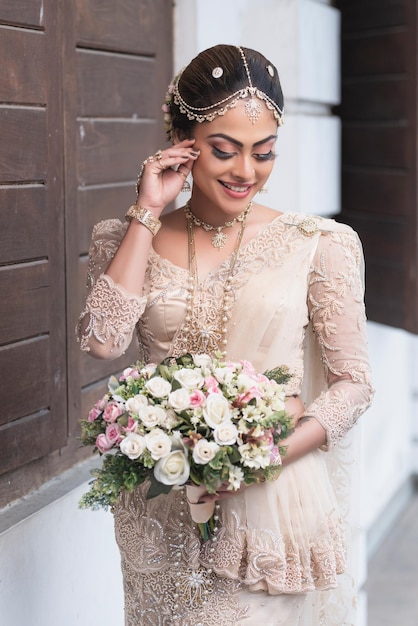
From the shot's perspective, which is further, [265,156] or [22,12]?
[22,12]

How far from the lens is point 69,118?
358 cm

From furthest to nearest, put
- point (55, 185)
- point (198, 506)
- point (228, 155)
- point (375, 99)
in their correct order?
point (375, 99)
point (55, 185)
point (228, 155)
point (198, 506)

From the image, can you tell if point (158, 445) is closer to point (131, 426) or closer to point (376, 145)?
point (131, 426)

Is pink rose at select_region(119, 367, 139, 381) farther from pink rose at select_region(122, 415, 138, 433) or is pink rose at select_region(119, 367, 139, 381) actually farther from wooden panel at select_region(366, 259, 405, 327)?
wooden panel at select_region(366, 259, 405, 327)

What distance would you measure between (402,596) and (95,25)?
365 centimetres

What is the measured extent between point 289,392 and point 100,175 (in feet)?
5.13

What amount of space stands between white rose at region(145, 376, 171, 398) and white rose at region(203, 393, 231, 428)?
10cm

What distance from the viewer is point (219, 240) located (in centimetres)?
266

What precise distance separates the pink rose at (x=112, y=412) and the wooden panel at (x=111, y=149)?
1.62 meters

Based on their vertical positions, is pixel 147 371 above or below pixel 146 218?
below

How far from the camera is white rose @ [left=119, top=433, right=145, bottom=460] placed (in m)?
2.14

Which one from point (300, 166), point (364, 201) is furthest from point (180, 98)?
→ point (364, 201)

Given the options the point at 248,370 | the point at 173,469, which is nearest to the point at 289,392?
the point at 248,370

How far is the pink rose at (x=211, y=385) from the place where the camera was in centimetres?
219
